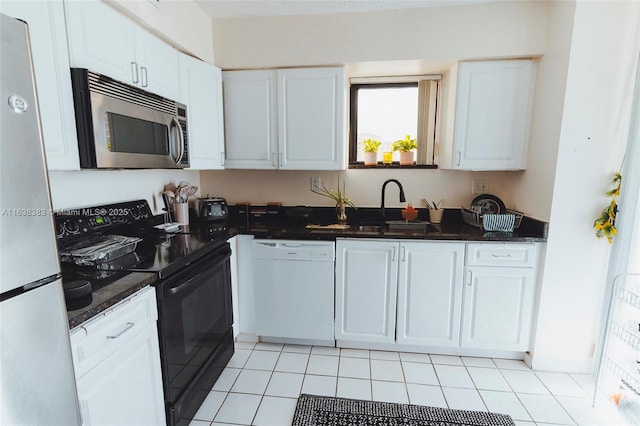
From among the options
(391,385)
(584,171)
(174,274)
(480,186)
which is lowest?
(391,385)

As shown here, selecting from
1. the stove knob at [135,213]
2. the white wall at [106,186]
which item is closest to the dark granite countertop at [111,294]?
the white wall at [106,186]

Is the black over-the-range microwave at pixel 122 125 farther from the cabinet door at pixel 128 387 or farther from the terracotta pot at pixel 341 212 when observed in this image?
the terracotta pot at pixel 341 212

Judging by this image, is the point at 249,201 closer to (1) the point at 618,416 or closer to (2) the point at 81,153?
(2) the point at 81,153

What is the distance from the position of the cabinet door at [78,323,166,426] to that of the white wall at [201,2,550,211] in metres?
2.03

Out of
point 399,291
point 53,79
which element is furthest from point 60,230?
point 399,291

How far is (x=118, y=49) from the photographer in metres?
1.51

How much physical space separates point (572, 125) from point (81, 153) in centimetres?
265

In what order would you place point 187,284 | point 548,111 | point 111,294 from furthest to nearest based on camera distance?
point 548,111, point 187,284, point 111,294

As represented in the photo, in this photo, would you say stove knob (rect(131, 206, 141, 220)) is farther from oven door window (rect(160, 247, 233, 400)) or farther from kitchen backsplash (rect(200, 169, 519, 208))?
kitchen backsplash (rect(200, 169, 519, 208))

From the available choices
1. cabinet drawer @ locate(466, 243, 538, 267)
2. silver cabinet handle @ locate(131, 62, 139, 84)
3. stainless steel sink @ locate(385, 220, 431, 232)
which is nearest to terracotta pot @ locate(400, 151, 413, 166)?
stainless steel sink @ locate(385, 220, 431, 232)

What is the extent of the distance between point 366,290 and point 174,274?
4.28ft

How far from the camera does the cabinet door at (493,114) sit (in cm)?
216

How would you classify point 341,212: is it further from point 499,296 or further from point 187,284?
point 187,284

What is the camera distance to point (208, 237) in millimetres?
1961
